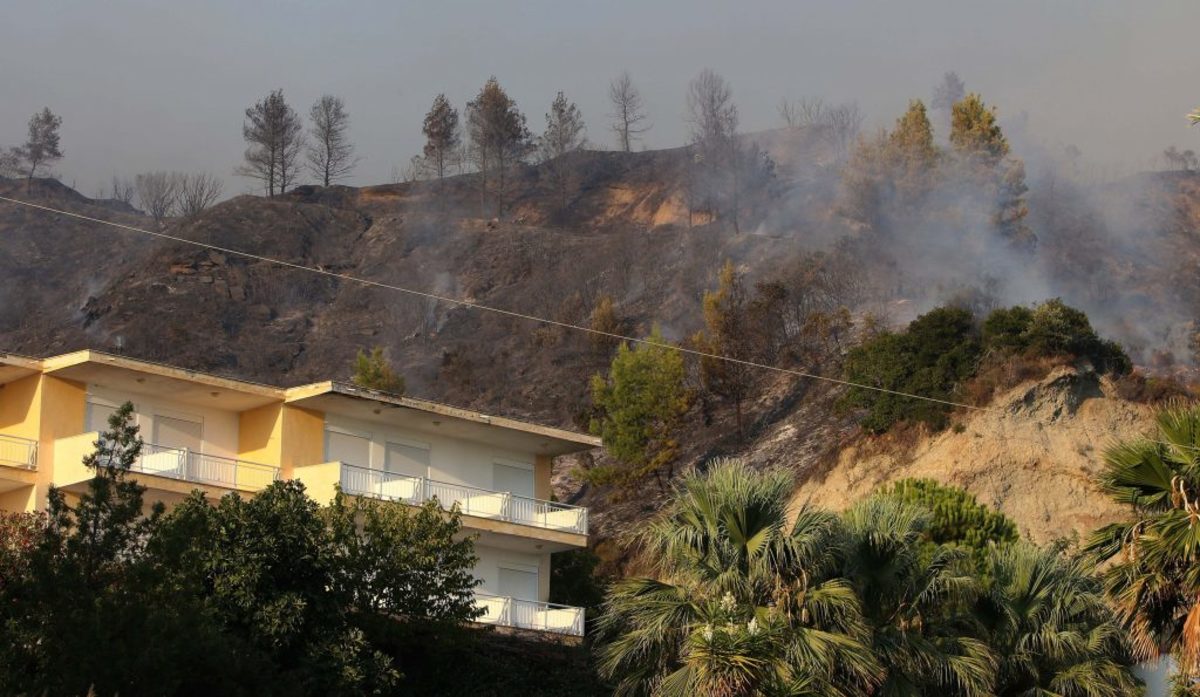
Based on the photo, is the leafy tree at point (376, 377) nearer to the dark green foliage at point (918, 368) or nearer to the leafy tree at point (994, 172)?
the dark green foliage at point (918, 368)

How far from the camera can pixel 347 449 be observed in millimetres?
40719

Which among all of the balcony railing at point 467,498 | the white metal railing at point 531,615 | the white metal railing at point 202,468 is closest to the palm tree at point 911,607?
the white metal railing at point 531,615

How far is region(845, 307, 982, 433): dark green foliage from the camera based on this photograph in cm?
5544

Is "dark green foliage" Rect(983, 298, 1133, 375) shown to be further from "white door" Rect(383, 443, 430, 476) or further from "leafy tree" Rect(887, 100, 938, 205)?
"leafy tree" Rect(887, 100, 938, 205)

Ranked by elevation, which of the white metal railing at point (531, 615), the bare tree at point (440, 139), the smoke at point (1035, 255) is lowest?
the white metal railing at point (531, 615)

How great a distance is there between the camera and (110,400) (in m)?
37.9

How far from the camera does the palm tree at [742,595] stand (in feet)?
87.4

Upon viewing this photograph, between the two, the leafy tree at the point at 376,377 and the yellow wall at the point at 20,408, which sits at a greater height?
the leafy tree at the point at 376,377

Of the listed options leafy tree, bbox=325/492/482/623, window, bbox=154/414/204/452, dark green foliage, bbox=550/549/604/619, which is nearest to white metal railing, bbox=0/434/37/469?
window, bbox=154/414/204/452

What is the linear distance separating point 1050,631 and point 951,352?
2708cm

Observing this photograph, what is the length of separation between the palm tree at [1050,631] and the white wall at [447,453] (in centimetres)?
1541

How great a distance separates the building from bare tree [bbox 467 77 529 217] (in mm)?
83486

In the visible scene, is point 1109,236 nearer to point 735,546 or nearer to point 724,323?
point 724,323

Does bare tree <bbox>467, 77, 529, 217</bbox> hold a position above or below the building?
above
